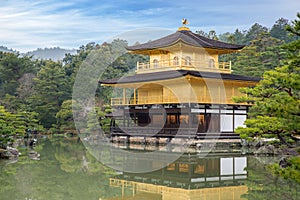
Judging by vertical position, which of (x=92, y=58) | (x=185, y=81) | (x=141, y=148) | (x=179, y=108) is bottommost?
(x=141, y=148)

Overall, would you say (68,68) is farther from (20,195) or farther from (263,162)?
(20,195)

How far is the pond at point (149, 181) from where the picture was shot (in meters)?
10.6

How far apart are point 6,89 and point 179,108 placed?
24.0 meters

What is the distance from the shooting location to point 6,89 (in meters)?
41.2

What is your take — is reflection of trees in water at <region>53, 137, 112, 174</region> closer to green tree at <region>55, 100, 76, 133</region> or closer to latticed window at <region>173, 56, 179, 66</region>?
latticed window at <region>173, 56, 179, 66</region>

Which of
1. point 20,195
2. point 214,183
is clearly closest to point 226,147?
point 214,183

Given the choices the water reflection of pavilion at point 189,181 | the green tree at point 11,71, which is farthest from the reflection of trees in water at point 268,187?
the green tree at point 11,71

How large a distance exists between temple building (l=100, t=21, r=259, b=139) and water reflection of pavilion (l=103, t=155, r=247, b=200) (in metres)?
6.15

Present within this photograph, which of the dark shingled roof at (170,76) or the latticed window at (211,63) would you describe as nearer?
the dark shingled roof at (170,76)

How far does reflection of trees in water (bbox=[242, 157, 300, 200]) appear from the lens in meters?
10.1

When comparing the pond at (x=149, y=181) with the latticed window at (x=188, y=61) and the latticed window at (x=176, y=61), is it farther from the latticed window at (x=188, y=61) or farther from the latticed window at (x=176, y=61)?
the latticed window at (x=176, y=61)

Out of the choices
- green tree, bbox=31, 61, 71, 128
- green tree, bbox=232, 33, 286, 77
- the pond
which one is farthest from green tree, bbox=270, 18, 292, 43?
the pond

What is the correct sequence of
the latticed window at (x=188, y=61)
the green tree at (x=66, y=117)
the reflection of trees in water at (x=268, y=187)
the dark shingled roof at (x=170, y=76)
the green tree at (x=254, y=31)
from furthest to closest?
the green tree at (x=254, y=31)
the green tree at (x=66, y=117)
the latticed window at (x=188, y=61)
the dark shingled roof at (x=170, y=76)
the reflection of trees in water at (x=268, y=187)

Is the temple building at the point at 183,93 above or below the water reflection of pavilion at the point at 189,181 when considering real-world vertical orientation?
above
